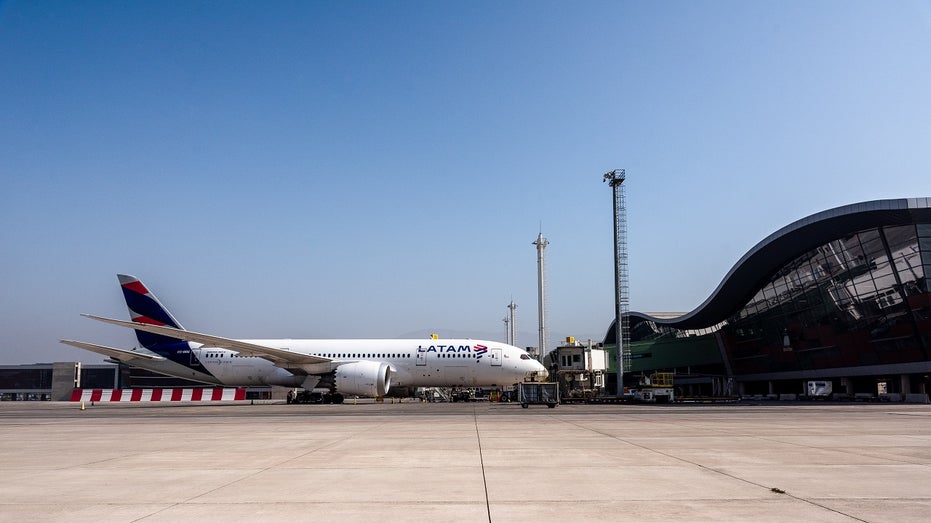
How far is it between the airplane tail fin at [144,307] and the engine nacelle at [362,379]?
44.0 ft

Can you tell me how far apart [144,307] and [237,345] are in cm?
1126

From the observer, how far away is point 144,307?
149 feet

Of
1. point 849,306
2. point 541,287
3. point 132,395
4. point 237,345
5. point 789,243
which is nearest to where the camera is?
point 237,345

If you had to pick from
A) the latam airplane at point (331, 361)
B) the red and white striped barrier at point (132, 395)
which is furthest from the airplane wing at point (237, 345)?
the red and white striped barrier at point (132, 395)

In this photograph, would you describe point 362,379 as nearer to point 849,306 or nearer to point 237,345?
point 237,345

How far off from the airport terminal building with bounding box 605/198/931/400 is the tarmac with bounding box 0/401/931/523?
34.3 meters

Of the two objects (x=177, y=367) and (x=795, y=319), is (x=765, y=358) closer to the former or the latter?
(x=795, y=319)

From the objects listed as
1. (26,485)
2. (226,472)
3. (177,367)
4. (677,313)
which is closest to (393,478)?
(226,472)

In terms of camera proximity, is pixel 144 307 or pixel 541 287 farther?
pixel 541 287

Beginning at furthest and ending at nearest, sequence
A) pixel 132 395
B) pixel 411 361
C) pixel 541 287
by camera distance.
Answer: pixel 541 287, pixel 132 395, pixel 411 361

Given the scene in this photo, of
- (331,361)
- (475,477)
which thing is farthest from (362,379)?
(475,477)

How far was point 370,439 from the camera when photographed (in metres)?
15.6

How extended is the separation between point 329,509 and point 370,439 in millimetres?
8879

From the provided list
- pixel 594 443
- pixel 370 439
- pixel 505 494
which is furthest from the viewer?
pixel 370 439
